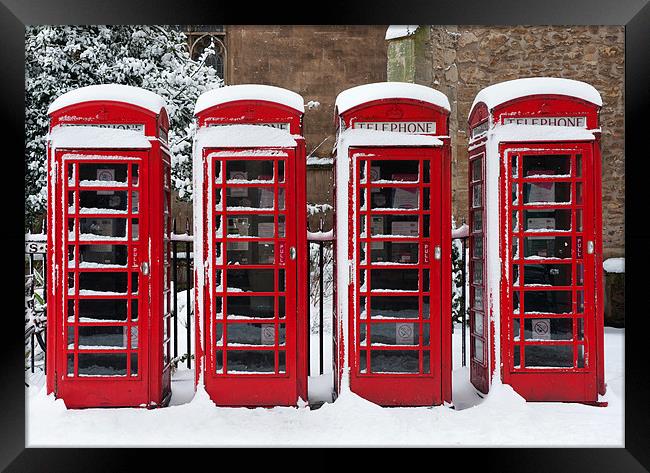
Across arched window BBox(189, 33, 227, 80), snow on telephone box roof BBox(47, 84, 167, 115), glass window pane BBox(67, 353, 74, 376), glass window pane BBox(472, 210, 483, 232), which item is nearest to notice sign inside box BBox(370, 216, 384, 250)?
glass window pane BBox(472, 210, 483, 232)

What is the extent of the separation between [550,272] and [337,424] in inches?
82.8

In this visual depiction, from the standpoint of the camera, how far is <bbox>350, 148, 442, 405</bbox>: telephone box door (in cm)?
513

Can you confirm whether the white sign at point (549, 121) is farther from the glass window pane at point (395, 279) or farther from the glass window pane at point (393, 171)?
the glass window pane at point (395, 279)

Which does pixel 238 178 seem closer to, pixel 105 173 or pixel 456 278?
pixel 105 173

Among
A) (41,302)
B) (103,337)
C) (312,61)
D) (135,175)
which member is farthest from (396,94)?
(312,61)

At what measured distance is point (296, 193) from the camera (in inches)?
201

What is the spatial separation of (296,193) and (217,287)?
0.96 m

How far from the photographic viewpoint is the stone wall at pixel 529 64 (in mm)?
9734

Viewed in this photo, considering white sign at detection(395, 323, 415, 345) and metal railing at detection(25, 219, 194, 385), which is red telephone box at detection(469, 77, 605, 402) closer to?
white sign at detection(395, 323, 415, 345)

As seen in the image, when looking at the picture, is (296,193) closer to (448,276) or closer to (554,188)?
(448,276)

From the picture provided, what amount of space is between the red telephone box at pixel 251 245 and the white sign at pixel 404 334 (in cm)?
74

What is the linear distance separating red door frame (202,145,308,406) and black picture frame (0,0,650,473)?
3.00 ft

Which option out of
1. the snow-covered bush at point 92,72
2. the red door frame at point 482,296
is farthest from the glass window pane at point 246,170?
the snow-covered bush at point 92,72
